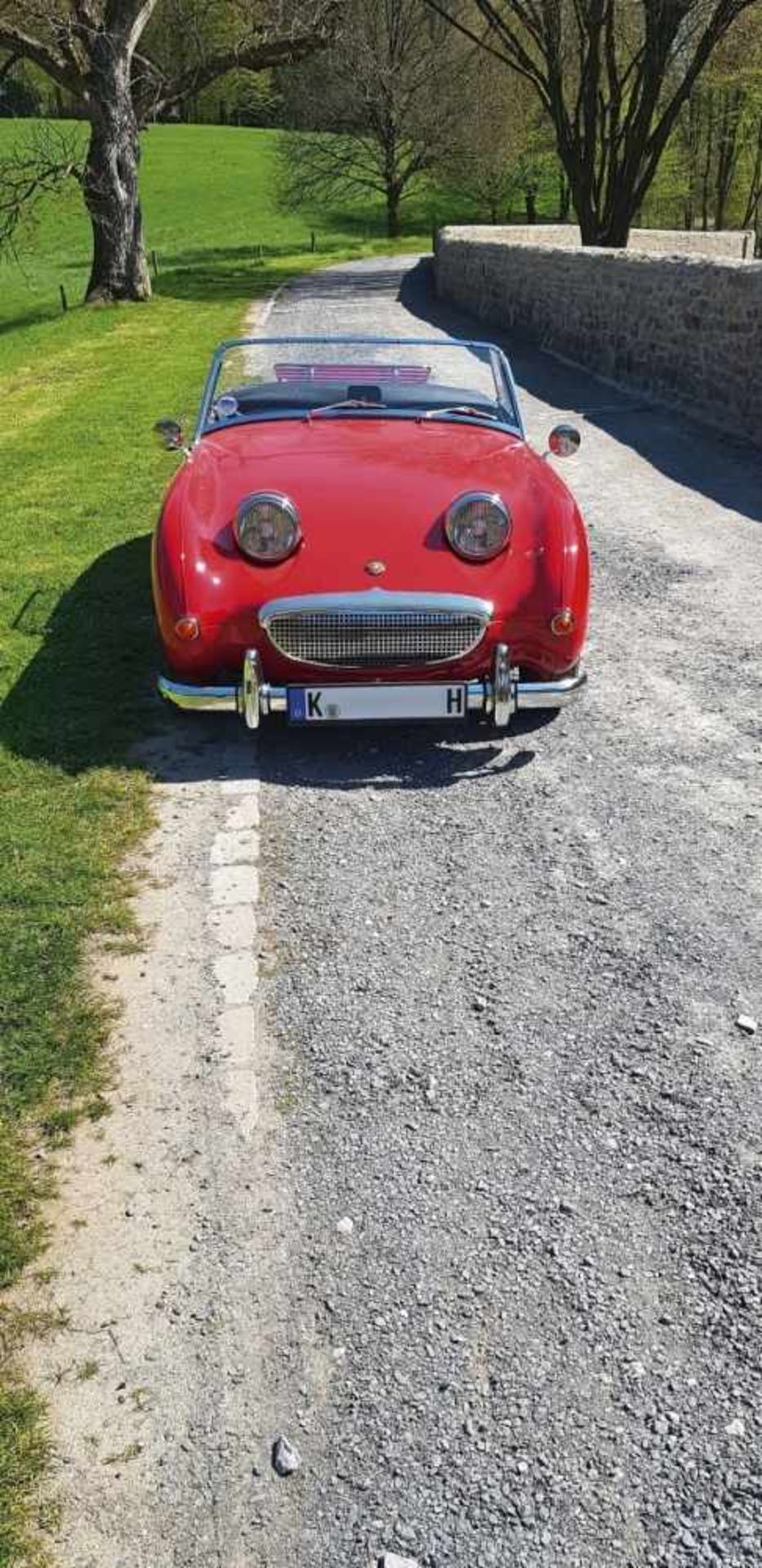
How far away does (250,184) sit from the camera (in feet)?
175

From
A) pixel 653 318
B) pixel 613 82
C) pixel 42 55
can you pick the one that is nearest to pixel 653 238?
pixel 613 82

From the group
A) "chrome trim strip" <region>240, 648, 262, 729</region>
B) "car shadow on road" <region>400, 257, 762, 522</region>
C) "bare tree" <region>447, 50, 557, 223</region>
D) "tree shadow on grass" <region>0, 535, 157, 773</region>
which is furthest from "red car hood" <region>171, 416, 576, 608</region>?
"bare tree" <region>447, 50, 557, 223</region>

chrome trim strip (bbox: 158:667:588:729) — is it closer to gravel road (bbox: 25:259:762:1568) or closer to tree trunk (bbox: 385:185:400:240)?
gravel road (bbox: 25:259:762:1568)

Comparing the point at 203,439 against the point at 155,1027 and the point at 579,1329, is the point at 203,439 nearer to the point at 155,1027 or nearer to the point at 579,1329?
the point at 155,1027

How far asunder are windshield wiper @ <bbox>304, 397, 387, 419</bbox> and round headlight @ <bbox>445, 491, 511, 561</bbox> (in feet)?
4.67

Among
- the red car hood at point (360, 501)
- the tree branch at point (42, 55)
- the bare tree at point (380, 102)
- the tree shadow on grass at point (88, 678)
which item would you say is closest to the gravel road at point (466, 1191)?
the tree shadow on grass at point (88, 678)

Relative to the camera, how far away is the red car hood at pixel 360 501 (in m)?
4.32

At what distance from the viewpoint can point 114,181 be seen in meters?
20.6

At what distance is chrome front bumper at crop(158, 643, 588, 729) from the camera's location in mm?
4215

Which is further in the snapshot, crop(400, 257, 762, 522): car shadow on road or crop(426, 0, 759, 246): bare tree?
crop(426, 0, 759, 246): bare tree

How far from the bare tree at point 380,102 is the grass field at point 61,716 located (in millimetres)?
27647

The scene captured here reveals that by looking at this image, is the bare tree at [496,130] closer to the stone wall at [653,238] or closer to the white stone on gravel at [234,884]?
the stone wall at [653,238]

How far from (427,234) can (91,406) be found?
40044mm

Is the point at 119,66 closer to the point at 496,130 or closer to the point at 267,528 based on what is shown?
the point at 267,528
